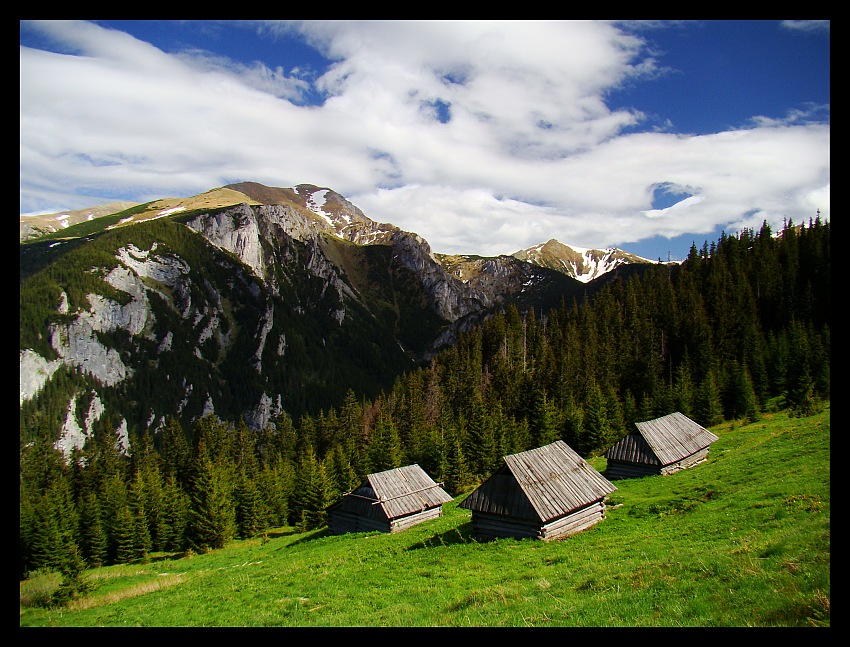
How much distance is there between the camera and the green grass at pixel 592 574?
35.6 ft

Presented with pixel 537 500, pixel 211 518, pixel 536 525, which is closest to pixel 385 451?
pixel 211 518

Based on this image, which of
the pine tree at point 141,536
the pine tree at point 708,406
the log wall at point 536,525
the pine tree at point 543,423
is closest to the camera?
the log wall at point 536,525

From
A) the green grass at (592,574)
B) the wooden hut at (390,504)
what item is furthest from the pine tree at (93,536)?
the wooden hut at (390,504)

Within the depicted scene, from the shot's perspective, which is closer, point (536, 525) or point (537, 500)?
point (536, 525)

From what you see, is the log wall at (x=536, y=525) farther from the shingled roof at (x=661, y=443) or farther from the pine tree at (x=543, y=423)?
the pine tree at (x=543, y=423)

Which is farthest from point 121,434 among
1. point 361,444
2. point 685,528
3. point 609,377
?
point 685,528

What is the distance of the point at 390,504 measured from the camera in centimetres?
4425

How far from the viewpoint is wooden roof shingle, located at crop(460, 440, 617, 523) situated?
2788cm

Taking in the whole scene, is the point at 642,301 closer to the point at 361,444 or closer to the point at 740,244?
the point at 740,244

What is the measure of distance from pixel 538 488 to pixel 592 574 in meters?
12.3

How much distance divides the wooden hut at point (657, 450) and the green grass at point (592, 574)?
3.16 meters

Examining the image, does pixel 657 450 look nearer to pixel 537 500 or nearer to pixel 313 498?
pixel 537 500

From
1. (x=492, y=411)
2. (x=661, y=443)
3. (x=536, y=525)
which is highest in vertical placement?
(x=661, y=443)

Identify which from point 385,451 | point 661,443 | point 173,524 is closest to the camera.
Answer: point 661,443
